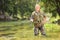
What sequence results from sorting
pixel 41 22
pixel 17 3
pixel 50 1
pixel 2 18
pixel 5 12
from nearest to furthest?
pixel 41 22, pixel 50 1, pixel 2 18, pixel 5 12, pixel 17 3

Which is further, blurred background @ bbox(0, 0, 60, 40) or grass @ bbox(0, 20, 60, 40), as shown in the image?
blurred background @ bbox(0, 0, 60, 40)

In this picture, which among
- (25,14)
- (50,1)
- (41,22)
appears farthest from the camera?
(25,14)

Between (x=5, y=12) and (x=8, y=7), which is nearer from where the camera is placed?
(x=8, y=7)

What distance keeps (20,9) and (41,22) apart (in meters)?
42.4

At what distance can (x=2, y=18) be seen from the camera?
46594 mm

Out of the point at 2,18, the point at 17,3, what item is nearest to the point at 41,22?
the point at 2,18

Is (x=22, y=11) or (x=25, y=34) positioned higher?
(x=25, y=34)

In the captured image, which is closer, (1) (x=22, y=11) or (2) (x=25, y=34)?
(2) (x=25, y=34)

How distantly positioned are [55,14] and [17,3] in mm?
27571

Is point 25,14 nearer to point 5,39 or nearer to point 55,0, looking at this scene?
point 55,0

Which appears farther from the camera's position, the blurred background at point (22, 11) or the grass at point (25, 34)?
the blurred background at point (22, 11)

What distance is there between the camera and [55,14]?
27.5 metres

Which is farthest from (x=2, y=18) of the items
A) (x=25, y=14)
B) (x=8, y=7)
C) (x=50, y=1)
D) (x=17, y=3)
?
(x=50, y=1)

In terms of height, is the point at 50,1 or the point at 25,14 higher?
the point at 50,1
